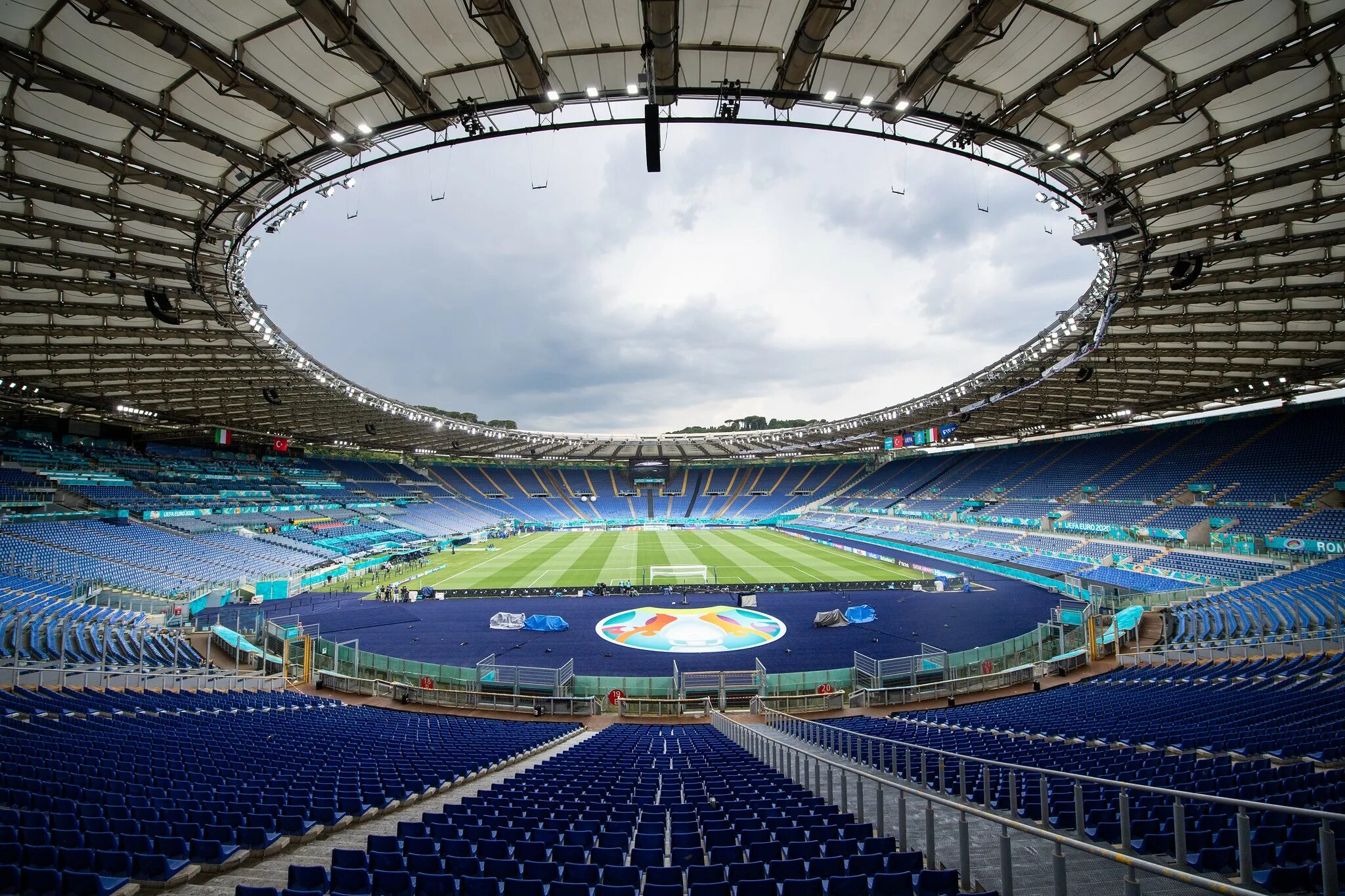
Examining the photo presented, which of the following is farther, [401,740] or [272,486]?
[272,486]

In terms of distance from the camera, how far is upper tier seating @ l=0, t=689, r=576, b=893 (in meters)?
5.60

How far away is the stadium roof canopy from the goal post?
2629 cm

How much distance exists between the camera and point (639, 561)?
46.4 m

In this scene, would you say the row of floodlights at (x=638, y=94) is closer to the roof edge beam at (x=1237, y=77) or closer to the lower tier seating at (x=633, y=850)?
the roof edge beam at (x=1237, y=77)

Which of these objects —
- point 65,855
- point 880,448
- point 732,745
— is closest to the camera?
point 65,855

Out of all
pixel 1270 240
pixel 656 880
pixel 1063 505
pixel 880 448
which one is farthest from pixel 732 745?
pixel 880 448

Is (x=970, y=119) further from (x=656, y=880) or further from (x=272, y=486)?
(x=272, y=486)

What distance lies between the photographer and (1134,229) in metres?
15.2

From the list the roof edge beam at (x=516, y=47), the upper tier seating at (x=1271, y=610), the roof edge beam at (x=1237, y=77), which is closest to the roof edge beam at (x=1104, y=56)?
the roof edge beam at (x=1237, y=77)

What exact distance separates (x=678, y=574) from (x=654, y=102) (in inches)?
1310

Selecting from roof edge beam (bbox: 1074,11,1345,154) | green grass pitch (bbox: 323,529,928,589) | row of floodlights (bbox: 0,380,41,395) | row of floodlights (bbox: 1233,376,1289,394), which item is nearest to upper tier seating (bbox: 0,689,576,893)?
roof edge beam (bbox: 1074,11,1345,154)

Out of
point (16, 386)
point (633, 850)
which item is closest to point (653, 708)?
point (633, 850)

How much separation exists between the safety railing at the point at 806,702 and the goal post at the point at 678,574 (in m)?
18.0

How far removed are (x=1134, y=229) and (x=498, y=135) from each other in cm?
1603
